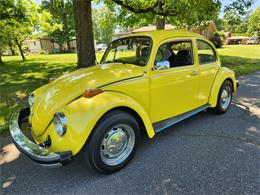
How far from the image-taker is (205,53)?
4.68 meters

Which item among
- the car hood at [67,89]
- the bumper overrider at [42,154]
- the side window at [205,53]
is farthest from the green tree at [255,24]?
the bumper overrider at [42,154]

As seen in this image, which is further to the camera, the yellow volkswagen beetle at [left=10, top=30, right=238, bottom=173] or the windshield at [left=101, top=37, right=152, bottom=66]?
the windshield at [left=101, top=37, right=152, bottom=66]

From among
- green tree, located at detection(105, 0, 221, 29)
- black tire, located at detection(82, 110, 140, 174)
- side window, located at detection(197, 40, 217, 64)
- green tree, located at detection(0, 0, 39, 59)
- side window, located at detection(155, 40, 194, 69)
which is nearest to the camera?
black tire, located at detection(82, 110, 140, 174)

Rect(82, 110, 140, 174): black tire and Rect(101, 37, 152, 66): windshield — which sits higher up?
Rect(101, 37, 152, 66): windshield

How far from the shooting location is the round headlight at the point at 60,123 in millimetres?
2643

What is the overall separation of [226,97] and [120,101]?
→ 332 cm

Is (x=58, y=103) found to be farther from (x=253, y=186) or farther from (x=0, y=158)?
(x=253, y=186)

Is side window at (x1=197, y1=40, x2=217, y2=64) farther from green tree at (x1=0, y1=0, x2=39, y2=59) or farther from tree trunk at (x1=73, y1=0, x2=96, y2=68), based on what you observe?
green tree at (x1=0, y1=0, x2=39, y2=59)

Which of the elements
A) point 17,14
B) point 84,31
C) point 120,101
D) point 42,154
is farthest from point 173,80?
point 17,14

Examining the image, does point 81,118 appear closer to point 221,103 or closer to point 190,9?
point 221,103

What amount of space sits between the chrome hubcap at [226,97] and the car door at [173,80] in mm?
1083

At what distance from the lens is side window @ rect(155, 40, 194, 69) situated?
3.83 meters

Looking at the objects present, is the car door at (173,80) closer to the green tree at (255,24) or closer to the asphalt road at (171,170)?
the asphalt road at (171,170)

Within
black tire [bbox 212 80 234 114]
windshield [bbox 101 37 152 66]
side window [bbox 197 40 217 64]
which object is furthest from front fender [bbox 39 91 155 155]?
black tire [bbox 212 80 234 114]
